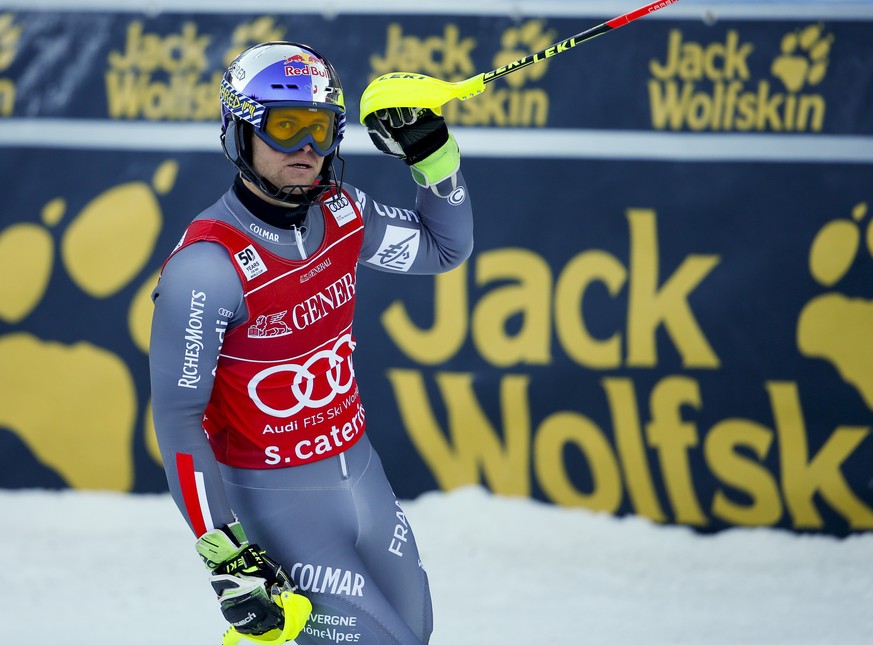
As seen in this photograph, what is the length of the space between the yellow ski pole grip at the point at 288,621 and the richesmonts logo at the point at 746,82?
2943mm

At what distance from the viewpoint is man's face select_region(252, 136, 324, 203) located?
94.1 inches

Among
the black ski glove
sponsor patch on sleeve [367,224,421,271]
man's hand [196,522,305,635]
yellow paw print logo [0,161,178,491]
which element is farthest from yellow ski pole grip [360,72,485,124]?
yellow paw print logo [0,161,178,491]

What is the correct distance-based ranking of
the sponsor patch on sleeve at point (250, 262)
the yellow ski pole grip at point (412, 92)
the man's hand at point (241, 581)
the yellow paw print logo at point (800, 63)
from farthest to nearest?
the yellow paw print logo at point (800, 63), the yellow ski pole grip at point (412, 92), the sponsor patch on sleeve at point (250, 262), the man's hand at point (241, 581)

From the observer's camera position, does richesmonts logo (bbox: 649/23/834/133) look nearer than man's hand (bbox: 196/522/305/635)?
No

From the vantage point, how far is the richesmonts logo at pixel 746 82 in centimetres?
446

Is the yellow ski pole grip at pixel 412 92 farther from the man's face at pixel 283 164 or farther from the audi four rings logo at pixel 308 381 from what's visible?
the audi four rings logo at pixel 308 381

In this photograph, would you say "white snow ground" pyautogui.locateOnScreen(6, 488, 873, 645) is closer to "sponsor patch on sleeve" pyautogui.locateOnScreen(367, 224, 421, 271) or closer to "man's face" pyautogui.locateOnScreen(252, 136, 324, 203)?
"sponsor patch on sleeve" pyautogui.locateOnScreen(367, 224, 421, 271)

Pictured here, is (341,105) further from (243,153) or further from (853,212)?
(853,212)

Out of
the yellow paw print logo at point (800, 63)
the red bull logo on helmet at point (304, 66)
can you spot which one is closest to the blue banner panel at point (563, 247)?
the yellow paw print logo at point (800, 63)

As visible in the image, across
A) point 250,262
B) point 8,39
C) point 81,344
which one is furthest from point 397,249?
point 8,39

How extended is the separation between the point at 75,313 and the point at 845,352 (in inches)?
127

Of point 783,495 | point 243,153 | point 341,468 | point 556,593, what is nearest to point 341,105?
point 243,153

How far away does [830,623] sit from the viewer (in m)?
3.93

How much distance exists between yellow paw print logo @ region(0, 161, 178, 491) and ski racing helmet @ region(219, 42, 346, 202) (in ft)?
7.69
